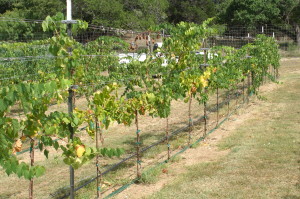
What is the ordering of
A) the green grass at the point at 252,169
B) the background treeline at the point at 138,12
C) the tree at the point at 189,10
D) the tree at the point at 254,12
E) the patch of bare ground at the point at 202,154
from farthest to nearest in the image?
the tree at the point at 189,10 < the tree at the point at 254,12 < the background treeline at the point at 138,12 < the patch of bare ground at the point at 202,154 < the green grass at the point at 252,169

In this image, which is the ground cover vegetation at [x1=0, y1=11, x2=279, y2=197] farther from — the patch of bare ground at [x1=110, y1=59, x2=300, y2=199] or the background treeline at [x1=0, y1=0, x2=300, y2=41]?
the background treeline at [x1=0, y1=0, x2=300, y2=41]

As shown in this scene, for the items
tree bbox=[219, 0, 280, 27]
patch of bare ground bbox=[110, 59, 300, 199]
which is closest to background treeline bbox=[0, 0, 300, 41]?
tree bbox=[219, 0, 280, 27]

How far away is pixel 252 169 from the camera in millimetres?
5582

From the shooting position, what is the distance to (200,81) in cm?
649

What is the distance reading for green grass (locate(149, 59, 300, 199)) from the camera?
15.9 ft

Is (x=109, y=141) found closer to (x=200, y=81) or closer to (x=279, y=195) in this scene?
(x=200, y=81)

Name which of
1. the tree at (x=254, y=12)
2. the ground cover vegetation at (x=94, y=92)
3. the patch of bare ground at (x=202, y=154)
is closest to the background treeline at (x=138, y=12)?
the tree at (x=254, y=12)

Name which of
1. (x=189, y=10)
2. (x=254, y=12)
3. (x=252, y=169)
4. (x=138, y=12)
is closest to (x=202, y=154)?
(x=252, y=169)

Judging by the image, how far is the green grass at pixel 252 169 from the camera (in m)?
4.85

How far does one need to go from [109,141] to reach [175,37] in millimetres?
2643

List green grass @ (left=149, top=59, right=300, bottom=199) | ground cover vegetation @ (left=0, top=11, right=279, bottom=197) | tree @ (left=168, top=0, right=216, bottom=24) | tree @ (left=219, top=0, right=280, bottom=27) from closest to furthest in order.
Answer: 1. ground cover vegetation @ (left=0, top=11, right=279, bottom=197)
2. green grass @ (left=149, top=59, right=300, bottom=199)
3. tree @ (left=219, top=0, right=280, bottom=27)
4. tree @ (left=168, top=0, right=216, bottom=24)

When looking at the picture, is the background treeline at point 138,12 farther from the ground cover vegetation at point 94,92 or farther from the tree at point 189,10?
the ground cover vegetation at point 94,92

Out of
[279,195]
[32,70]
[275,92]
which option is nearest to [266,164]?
[279,195]

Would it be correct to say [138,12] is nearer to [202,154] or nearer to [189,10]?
[189,10]
